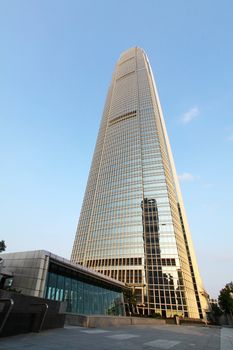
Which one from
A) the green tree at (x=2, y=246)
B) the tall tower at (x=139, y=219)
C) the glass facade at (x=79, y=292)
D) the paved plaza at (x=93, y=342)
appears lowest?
the paved plaza at (x=93, y=342)

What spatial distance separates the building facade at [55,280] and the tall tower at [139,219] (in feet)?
107

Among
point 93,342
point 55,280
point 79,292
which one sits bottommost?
point 93,342

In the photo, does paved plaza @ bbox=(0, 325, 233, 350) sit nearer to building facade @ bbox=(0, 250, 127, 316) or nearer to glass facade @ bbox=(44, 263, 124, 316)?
building facade @ bbox=(0, 250, 127, 316)

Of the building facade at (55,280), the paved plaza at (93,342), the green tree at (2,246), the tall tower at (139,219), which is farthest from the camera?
the tall tower at (139,219)

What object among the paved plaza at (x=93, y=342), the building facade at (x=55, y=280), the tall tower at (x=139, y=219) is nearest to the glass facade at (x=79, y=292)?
the building facade at (x=55, y=280)

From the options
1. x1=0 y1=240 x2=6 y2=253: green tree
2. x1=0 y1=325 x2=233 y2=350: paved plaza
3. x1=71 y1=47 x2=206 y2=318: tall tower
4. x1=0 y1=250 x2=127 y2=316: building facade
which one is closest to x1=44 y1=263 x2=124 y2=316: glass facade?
x1=0 y1=250 x2=127 y2=316: building facade

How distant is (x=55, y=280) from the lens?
28.2 m

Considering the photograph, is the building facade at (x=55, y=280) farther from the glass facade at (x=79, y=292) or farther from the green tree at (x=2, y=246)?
the green tree at (x=2, y=246)

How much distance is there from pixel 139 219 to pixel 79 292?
5179cm

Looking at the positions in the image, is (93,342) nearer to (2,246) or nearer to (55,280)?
(55,280)

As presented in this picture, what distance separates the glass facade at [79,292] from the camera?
27.9 metres

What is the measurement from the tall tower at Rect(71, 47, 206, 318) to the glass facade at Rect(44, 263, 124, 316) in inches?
1037

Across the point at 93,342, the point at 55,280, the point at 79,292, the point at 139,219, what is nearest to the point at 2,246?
the point at 55,280

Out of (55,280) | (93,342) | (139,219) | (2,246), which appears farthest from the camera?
(139,219)
